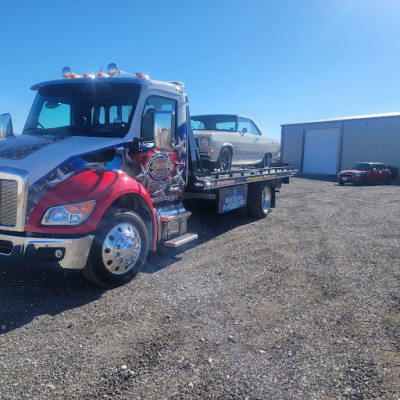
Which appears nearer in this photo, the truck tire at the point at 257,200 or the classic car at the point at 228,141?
the classic car at the point at 228,141

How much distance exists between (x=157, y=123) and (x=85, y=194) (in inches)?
55.8

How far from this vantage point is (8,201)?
11.6 ft

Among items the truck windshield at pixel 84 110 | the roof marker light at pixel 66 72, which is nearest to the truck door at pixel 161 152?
the truck windshield at pixel 84 110

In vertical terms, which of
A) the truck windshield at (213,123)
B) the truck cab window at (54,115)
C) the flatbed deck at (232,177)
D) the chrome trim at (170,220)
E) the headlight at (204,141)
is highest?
the truck windshield at (213,123)

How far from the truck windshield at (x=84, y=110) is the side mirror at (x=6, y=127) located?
0.30 m

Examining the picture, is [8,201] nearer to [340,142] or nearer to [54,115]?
[54,115]

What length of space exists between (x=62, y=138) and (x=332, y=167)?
98.1ft

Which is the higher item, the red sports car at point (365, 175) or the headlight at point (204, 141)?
the headlight at point (204, 141)

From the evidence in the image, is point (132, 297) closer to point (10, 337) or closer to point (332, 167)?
point (10, 337)

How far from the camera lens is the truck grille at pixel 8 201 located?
3.49 m

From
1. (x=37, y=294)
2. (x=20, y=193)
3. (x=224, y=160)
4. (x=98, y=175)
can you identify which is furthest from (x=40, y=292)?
(x=224, y=160)

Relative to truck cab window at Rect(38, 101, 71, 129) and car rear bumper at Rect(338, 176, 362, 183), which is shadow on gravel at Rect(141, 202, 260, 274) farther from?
car rear bumper at Rect(338, 176, 362, 183)

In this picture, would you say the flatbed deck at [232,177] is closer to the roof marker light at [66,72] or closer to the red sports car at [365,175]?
the roof marker light at [66,72]

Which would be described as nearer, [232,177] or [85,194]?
[85,194]
